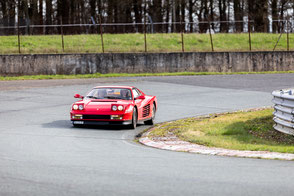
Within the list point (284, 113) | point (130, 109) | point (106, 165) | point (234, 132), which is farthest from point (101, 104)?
point (106, 165)

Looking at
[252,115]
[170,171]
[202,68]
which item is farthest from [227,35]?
[170,171]

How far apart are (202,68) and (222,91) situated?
10.3m

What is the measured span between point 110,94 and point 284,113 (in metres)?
5.03

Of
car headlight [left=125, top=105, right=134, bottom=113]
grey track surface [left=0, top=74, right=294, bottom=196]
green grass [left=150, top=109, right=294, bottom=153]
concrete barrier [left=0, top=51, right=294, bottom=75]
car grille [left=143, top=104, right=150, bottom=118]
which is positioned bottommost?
green grass [left=150, top=109, right=294, bottom=153]

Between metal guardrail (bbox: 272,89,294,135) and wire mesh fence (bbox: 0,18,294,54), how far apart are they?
23.7 meters

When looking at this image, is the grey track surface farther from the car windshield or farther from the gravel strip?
the car windshield

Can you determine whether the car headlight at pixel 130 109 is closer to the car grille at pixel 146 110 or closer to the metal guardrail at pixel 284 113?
the car grille at pixel 146 110

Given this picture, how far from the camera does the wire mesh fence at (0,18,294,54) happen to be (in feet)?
127

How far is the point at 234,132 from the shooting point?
13.7m

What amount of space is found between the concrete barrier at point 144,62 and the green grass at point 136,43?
3338 mm

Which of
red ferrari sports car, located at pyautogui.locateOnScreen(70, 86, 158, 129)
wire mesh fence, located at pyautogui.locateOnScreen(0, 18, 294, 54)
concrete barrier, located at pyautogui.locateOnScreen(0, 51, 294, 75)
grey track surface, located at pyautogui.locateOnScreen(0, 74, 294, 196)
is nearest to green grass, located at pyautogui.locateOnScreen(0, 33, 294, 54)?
wire mesh fence, located at pyautogui.locateOnScreen(0, 18, 294, 54)

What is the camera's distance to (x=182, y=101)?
71.3 ft

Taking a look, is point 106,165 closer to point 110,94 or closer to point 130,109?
point 130,109

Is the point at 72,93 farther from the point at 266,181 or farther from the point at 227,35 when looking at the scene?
the point at 227,35
